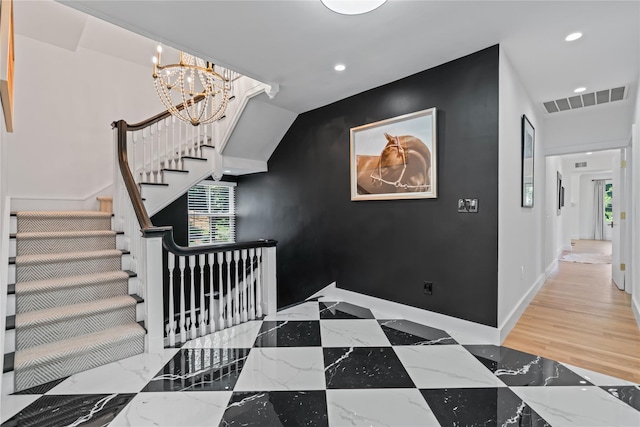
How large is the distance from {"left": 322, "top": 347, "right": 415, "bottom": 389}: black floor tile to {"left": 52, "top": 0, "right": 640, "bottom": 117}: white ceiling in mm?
2509

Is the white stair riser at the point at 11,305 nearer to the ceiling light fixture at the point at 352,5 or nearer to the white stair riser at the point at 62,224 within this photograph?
the white stair riser at the point at 62,224

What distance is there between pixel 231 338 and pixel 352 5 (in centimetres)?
270

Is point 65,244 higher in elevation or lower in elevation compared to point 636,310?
higher

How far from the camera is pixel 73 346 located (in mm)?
2045

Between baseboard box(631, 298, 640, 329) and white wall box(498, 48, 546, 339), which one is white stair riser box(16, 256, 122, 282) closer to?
white wall box(498, 48, 546, 339)

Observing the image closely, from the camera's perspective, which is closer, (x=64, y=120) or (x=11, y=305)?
(x=11, y=305)

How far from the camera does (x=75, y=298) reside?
237cm

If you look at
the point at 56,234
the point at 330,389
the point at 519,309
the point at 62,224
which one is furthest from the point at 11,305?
the point at 519,309

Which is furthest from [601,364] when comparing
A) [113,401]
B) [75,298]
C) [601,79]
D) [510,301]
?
[75,298]

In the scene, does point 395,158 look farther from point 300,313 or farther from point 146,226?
point 146,226

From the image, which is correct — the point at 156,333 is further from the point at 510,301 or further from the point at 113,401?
the point at 510,301

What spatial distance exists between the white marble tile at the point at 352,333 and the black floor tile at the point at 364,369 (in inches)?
3.6

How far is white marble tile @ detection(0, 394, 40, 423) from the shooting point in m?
1.60

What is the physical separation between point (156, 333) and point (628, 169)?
5627 mm
